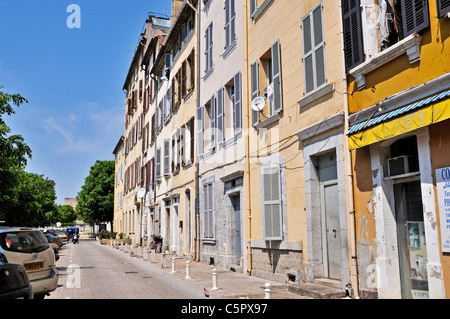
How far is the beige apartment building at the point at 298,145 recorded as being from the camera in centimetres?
908

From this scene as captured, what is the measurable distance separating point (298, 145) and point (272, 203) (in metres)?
1.88

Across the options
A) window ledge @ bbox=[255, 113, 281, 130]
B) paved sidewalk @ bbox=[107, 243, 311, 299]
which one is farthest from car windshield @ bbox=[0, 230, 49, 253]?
window ledge @ bbox=[255, 113, 281, 130]

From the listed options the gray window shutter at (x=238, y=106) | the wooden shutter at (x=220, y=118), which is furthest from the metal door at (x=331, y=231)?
the wooden shutter at (x=220, y=118)

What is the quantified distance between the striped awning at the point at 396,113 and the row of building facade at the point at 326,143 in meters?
0.03

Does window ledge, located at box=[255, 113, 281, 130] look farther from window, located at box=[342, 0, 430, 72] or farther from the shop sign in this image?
the shop sign

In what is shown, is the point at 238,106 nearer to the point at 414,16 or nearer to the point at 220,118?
the point at 220,118

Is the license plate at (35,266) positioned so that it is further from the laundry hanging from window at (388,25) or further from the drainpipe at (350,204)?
the laundry hanging from window at (388,25)

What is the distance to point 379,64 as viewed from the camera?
7691 mm
